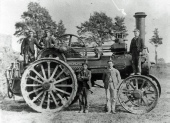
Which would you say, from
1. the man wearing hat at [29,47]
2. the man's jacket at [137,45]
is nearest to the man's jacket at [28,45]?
the man wearing hat at [29,47]

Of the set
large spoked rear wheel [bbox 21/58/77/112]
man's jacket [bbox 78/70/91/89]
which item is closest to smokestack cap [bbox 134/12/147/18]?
man's jacket [bbox 78/70/91/89]

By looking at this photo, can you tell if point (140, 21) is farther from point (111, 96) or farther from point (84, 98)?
point (84, 98)

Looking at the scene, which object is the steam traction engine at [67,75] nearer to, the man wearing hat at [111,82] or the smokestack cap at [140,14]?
the man wearing hat at [111,82]

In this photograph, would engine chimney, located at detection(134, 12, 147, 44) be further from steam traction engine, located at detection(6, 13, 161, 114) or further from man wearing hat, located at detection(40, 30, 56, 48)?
man wearing hat, located at detection(40, 30, 56, 48)

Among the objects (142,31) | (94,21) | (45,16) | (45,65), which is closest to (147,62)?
(142,31)

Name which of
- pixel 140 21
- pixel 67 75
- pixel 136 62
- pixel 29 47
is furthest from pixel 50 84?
pixel 140 21

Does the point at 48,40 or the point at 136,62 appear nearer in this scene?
the point at 136,62

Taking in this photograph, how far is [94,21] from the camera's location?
39938 mm

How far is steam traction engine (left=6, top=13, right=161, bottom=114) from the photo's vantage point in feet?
23.6

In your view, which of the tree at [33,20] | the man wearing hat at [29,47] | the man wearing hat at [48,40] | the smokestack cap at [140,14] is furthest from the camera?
the tree at [33,20]

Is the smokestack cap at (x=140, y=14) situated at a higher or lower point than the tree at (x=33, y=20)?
lower

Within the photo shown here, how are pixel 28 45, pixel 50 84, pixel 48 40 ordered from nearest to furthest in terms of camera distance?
pixel 50 84 < pixel 48 40 < pixel 28 45

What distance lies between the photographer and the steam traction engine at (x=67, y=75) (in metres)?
7.21

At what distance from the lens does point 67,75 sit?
24.5 ft
